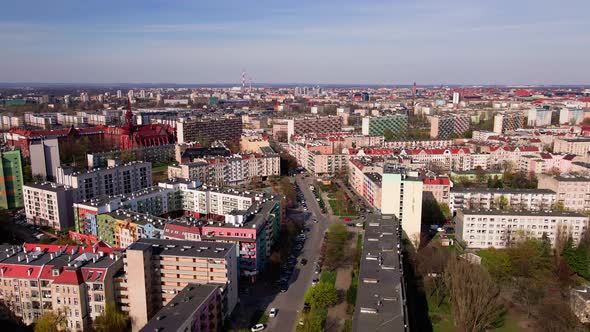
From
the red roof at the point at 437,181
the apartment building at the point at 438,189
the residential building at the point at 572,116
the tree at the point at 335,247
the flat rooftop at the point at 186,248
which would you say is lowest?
the tree at the point at 335,247

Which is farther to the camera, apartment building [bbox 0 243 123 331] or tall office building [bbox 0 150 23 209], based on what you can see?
tall office building [bbox 0 150 23 209]

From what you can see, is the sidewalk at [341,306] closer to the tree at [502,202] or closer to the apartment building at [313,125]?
the tree at [502,202]

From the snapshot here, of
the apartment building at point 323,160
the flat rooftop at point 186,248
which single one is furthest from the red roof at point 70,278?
the apartment building at point 323,160

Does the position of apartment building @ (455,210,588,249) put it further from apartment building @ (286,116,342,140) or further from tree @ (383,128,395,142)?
apartment building @ (286,116,342,140)

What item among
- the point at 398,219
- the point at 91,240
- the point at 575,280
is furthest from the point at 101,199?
the point at 575,280

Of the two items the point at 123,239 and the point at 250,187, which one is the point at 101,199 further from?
the point at 250,187

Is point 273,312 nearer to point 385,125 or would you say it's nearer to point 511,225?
point 511,225

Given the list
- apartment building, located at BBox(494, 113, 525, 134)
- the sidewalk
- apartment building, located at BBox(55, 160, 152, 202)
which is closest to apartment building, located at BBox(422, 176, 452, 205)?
the sidewalk
